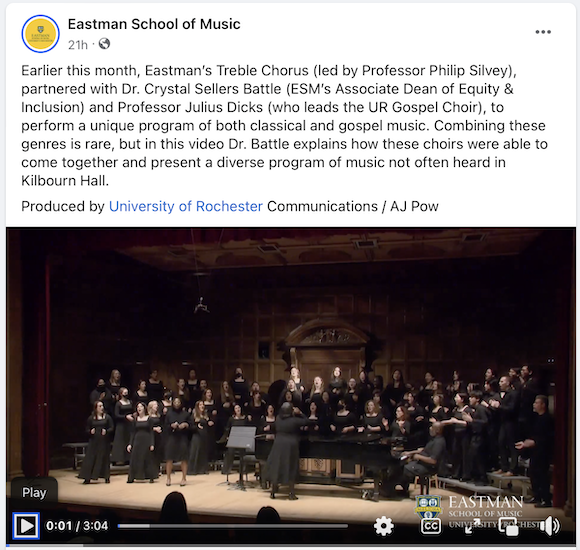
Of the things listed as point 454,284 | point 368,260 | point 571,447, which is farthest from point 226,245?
point 571,447

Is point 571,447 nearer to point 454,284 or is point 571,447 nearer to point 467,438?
point 467,438

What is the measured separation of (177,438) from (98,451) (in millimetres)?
927

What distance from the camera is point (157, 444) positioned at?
708 centimetres

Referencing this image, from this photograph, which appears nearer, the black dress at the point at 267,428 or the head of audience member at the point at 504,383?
the head of audience member at the point at 504,383

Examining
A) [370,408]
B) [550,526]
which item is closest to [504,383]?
[370,408]

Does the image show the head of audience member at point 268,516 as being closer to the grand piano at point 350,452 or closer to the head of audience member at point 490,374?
the grand piano at point 350,452

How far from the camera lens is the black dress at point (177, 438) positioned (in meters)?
6.98

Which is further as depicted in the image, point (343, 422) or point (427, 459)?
point (343, 422)

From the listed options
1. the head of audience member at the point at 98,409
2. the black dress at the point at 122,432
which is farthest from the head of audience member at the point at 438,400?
the head of audience member at the point at 98,409

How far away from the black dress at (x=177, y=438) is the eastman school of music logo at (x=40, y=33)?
424 cm

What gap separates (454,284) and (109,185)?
174 inches

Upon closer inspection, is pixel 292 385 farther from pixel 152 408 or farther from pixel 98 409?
pixel 98 409

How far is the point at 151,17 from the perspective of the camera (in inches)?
189

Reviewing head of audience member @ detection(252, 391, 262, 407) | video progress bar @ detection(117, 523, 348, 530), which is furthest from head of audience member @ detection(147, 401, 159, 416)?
video progress bar @ detection(117, 523, 348, 530)
